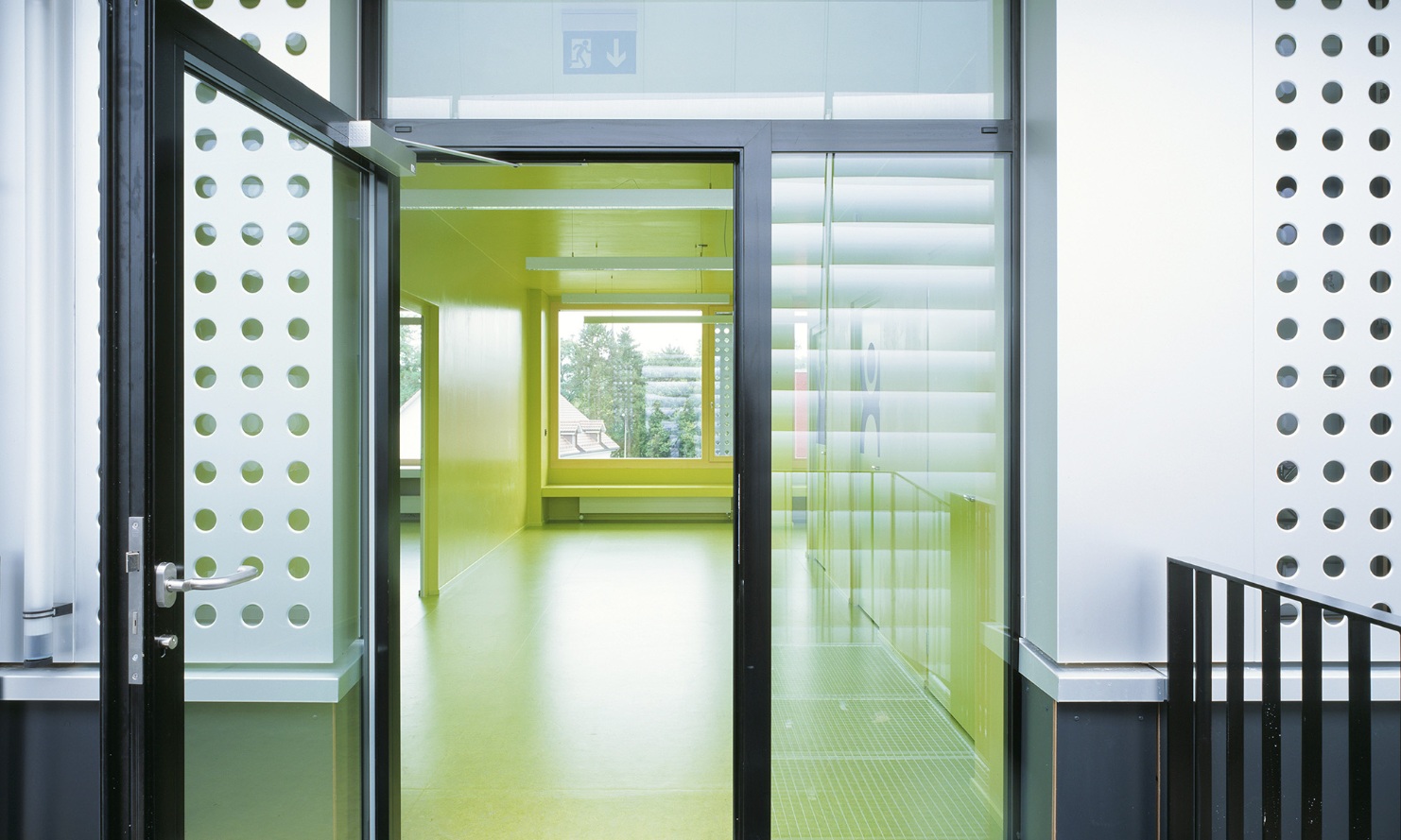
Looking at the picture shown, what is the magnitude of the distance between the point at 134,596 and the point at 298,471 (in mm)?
567

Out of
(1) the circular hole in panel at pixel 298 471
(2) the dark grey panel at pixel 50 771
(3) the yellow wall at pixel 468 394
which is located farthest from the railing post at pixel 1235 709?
(3) the yellow wall at pixel 468 394

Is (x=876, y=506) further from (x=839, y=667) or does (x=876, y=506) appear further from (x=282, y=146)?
(x=282, y=146)

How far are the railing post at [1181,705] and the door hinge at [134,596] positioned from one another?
2021 millimetres

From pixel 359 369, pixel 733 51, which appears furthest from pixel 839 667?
pixel 733 51

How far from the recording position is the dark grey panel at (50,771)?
1.74 metres

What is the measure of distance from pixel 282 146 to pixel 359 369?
555mm

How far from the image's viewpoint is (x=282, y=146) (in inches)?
68.6

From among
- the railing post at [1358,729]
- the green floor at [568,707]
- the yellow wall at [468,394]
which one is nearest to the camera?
the railing post at [1358,729]

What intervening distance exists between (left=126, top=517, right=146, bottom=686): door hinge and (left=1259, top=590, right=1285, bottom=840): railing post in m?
2.04

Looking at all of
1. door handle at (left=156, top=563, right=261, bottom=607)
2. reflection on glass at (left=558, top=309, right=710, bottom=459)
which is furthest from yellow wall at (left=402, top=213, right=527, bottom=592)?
door handle at (left=156, top=563, right=261, bottom=607)

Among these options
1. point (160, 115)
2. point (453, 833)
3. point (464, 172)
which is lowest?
point (453, 833)

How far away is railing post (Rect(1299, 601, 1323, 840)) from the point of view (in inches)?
54.6

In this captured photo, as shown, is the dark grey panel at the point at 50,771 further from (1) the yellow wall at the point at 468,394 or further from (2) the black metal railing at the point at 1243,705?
(1) the yellow wall at the point at 468,394

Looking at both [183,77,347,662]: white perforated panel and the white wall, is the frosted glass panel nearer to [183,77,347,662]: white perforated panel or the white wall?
the white wall
